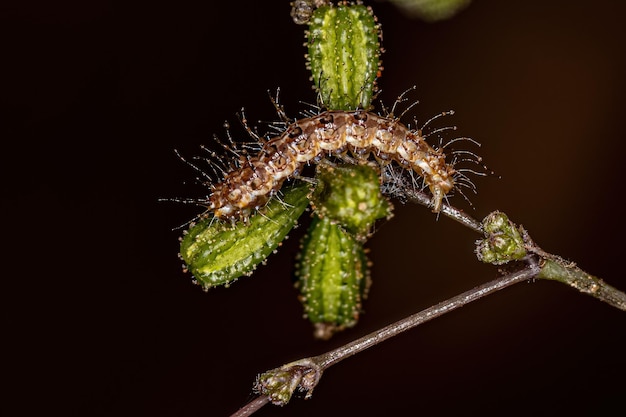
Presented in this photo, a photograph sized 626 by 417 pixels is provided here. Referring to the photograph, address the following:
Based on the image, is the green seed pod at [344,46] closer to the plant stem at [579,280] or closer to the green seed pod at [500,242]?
the green seed pod at [500,242]

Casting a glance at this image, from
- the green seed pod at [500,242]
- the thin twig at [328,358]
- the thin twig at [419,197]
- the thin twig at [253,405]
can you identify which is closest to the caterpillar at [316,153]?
the thin twig at [419,197]

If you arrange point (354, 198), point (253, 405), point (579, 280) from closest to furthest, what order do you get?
point (354, 198)
point (253, 405)
point (579, 280)

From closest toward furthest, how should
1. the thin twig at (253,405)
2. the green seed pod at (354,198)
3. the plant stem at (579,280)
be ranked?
the green seed pod at (354,198)
the thin twig at (253,405)
the plant stem at (579,280)

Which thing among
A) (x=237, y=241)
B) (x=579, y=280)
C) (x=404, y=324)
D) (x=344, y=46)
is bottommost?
(x=579, y=280)

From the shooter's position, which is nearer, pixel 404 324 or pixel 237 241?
pixel 404 324

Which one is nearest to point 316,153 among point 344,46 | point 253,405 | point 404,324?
point 344,46

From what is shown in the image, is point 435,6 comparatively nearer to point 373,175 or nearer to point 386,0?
point 386,0

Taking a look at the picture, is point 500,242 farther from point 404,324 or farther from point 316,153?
point 316,153
